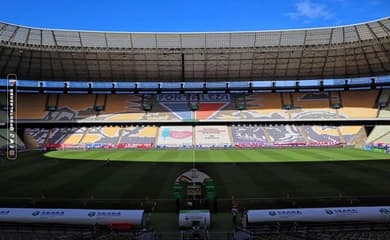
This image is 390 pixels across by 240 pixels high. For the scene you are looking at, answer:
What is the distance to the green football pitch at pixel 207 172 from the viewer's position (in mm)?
26344

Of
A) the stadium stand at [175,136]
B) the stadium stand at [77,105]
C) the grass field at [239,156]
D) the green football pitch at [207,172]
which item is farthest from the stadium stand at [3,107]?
the stadium stand at [175,136]

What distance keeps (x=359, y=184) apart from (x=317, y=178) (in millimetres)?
3619

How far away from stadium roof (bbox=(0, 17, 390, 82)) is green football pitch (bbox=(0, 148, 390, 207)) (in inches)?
770

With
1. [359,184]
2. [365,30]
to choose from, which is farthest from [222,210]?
[365,30]

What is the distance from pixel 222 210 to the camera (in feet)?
74.9

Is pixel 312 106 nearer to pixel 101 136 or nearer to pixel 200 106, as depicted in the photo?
pixel 200 106

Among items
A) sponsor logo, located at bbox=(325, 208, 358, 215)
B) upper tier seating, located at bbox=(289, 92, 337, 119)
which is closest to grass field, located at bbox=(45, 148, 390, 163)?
upper tier seating, located at bbox=(289, 92, 337, 119)

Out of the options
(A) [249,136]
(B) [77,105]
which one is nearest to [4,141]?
(B) [77,105]

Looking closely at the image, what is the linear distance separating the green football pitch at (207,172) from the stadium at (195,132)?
0.53 feet

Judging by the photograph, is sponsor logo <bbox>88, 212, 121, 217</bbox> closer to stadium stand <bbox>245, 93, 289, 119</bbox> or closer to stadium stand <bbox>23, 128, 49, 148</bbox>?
stadium stand <bbox>23, 128, 49, 148</bbox>

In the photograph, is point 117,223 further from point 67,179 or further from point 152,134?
point 152,134

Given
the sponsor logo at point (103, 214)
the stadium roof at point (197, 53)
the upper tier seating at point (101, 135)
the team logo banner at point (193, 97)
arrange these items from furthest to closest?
the team logo banner at point (193, 97) < the upper tier seating at point (101, 135) < the stadium roof at point (197, 53) < the sponsor logo at point (103, 214)

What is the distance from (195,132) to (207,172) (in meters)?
35.5

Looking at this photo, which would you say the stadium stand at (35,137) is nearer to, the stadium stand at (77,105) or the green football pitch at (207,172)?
the stadium stand at (77,105)
